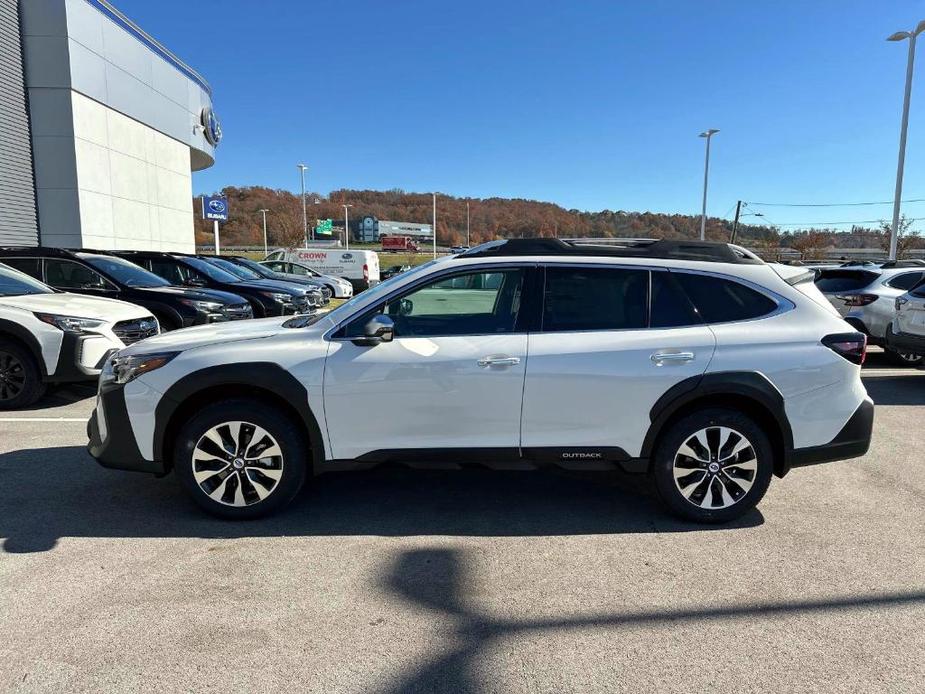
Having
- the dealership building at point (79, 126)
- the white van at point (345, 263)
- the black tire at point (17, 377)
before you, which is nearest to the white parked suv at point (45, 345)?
the black tire at point (17, 377)

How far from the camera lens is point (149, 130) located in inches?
867

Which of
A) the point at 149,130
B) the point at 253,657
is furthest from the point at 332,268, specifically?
the point at 253,657

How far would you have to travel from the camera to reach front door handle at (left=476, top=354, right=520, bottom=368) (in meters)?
3.65

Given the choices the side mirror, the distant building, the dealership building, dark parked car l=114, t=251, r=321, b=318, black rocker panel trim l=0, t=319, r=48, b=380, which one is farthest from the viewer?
the distant building

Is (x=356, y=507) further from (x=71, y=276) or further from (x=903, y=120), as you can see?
(x=903, y=120)

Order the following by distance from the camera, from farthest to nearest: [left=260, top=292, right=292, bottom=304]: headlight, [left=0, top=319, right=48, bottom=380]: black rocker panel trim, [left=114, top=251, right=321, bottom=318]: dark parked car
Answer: [left=260, top=292, right=292, bottom=304]: headlight < [left=114, top=251, right=321, bottom=318]: dark parked car < [left=0, top=319, right=48, bottom=380]: black rocker panel trim

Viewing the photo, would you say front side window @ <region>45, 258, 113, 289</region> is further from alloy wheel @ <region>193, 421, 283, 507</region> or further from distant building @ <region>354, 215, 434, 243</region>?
distant building @ <region>354, 215, 434, 243</region>

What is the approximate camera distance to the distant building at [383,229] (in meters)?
89.4

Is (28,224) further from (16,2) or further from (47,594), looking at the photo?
(47,594)

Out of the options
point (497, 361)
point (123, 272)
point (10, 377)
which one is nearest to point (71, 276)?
point (123, 272)

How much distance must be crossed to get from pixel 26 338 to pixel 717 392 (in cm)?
663

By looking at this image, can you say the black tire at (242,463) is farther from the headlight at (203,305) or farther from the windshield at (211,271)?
the windshield at (211,271)

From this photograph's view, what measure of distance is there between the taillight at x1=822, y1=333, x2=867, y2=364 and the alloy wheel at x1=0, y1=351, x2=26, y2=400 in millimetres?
7412

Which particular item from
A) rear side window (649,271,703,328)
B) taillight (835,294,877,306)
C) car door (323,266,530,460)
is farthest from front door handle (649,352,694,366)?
taillight (835,294,877,306)
